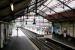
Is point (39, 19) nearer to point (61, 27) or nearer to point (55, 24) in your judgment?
point (55, 24)

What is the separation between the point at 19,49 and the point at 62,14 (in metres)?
10.7

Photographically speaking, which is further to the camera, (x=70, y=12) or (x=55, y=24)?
(x=55, y=24)

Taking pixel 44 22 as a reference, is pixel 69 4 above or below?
above

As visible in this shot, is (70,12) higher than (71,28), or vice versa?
(70,12)

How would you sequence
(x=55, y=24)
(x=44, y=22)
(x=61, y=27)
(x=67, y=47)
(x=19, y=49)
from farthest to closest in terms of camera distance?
(x=44, y=22) < (x=55, y=24) < (x=61, y=27) < (x=67, y=47) < (x=19, y=49)

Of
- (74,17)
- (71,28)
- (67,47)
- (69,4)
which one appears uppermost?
(69,4)

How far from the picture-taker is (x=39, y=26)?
34.6 meters

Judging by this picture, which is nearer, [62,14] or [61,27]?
[62,14]

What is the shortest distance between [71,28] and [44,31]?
9519 millimetres

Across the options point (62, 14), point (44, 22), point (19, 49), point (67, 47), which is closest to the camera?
point (19, 49)

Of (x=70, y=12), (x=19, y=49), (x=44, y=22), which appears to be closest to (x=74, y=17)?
(x=70, y=12)

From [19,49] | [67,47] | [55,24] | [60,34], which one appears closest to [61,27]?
[60,34]

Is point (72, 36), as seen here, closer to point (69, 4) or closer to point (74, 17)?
point (74, 17)

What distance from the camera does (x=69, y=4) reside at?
18375mm
